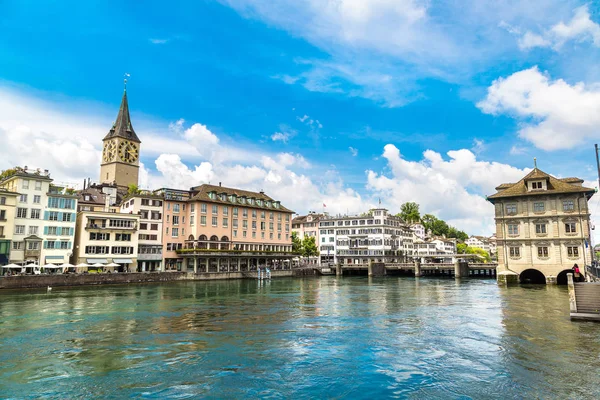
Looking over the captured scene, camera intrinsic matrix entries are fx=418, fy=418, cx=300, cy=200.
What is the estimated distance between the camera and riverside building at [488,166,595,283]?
57.3 meters

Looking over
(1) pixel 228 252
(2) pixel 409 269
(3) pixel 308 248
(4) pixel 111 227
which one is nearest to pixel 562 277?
(2) pixel 409 269

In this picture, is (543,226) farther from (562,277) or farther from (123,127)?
(123,127)

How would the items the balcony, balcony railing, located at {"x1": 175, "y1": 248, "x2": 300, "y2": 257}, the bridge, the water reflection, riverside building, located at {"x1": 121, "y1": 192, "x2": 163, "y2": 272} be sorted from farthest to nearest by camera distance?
1. the bridge
2. balcony railing, located at {"x1": 175, "y1": 248, "x2": 300, "y2": 257}
3. riverside building, located at {"x1": 121, "y1": 192, "x2": 163, "y2": 272}
4. the balcony
5. the water reflection

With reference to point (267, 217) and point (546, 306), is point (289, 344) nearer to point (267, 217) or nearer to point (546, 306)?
point (546, 306)

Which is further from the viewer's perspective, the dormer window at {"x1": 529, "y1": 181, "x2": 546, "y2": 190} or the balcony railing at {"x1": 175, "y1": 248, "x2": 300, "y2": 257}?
the balcony railing at {"x1": 175, "y1": 248, "x2": 300, "y2": 257}

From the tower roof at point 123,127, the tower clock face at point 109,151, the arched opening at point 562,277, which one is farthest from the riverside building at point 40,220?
the arched opening at point 562,277

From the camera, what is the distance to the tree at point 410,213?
526 ft

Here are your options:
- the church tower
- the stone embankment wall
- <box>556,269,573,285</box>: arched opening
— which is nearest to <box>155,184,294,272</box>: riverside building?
the stone embankment wall

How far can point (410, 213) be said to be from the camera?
161 meters

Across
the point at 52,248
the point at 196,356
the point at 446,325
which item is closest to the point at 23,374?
the point at 196,356

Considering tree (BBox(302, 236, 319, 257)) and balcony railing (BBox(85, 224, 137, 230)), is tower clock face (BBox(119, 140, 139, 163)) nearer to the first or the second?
balcony railing (BBox(85, 224, 137, 230))

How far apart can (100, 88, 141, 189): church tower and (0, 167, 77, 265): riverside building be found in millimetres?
51689

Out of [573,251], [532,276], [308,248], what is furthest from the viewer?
[308,248]

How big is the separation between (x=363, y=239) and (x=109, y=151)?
7908 centimetres
